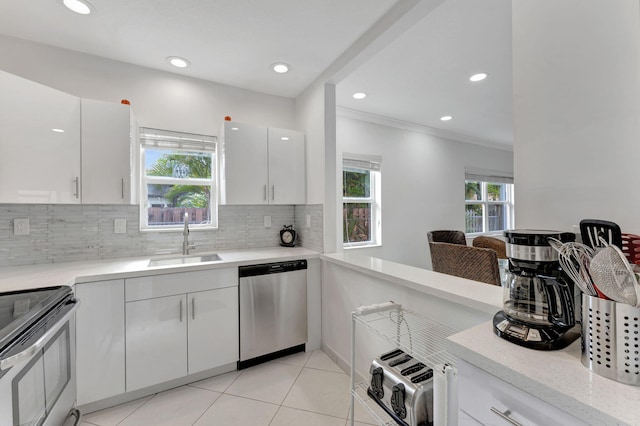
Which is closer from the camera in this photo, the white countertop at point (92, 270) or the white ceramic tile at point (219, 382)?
the white countertop at point (92, 270)

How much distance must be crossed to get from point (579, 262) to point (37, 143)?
282 centimetres

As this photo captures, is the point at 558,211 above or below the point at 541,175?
below

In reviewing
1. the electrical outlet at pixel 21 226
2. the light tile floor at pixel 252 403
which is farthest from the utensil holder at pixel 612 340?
the electrical outlet at pixel 21 226

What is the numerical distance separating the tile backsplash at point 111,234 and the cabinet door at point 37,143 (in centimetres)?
36

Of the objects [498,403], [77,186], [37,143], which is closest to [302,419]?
[498,403]

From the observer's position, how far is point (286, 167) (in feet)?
8.84

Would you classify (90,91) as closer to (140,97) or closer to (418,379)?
(140,97)

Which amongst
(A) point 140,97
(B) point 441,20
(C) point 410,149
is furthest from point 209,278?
(C) point 410,149

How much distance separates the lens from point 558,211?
3.28 feet

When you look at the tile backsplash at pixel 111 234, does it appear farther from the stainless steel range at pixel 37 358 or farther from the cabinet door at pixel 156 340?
the stainless steel range at pixel 37 358

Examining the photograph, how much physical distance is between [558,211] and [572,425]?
74cm

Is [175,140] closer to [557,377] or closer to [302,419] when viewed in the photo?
[302,419]

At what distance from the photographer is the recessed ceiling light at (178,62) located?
2.20 m

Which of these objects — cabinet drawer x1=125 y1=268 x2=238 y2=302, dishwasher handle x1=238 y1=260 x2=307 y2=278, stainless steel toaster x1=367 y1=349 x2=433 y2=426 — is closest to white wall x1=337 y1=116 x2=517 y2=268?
dishwasher handle x1=238 y1=260 x2=307 y2=278
